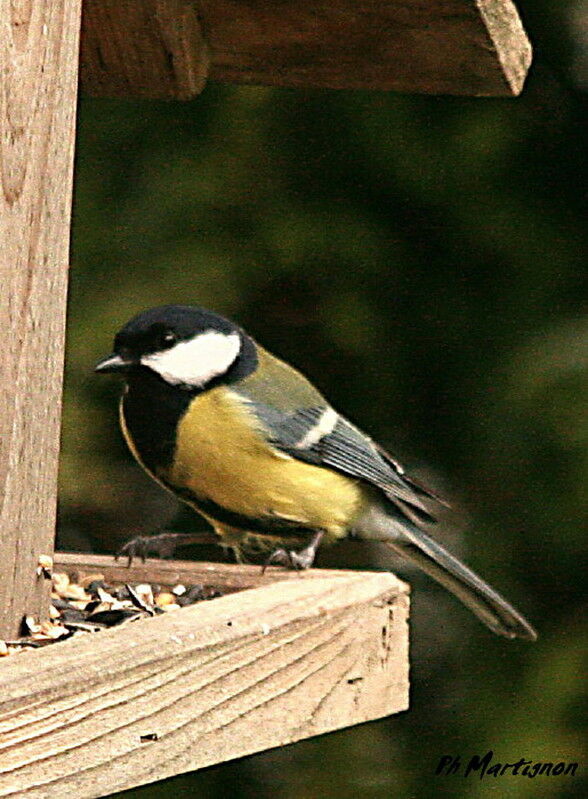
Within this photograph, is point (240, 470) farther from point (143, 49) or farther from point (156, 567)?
point (143, 49)

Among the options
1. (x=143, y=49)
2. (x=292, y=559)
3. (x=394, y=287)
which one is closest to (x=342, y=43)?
(x=143, y=49)

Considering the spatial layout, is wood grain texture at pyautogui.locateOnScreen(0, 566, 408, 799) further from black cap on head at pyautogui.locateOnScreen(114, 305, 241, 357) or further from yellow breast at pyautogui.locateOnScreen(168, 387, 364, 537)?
black cap on head at pyautogui.locateOnScreen(114, 305, 241, 357)

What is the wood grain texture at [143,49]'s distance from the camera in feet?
5.39

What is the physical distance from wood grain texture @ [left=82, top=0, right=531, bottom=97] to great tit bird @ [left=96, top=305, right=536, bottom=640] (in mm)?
315

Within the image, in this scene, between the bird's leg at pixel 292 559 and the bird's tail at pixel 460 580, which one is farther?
the bird's tail at pixel 460 580

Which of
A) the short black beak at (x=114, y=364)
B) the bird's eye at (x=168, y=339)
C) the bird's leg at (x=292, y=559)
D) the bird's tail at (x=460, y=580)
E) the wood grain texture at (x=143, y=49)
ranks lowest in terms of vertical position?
the bird's tail at (x=460, y=580)

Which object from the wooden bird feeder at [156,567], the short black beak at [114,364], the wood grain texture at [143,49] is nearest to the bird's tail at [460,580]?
the short black beak at [114,364]

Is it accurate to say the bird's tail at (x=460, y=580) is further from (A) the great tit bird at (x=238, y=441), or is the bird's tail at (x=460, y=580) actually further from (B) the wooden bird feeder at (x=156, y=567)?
(B) the wooden bird feeder at (x=156, y=567)

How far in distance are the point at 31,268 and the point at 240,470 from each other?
0.70 metres

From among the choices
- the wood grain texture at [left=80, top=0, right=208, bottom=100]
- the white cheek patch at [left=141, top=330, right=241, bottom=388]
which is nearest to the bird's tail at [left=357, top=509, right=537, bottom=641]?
the white cheek patch at [left=141, top=330, right=241, bottom=388]

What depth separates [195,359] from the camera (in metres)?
1.91

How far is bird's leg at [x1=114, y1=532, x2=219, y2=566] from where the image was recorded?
1.65 m

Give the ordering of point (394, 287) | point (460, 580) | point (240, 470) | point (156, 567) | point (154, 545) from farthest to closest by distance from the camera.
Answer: point (394, 287) < point (460, 580) < point (240, 470) < point (154, 545) < point (156, 567)

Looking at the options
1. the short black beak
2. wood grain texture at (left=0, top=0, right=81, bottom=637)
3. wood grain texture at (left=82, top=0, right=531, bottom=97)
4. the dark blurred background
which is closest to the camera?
wood grain texture at (left=0, top=0, right=81, bottom=637)
